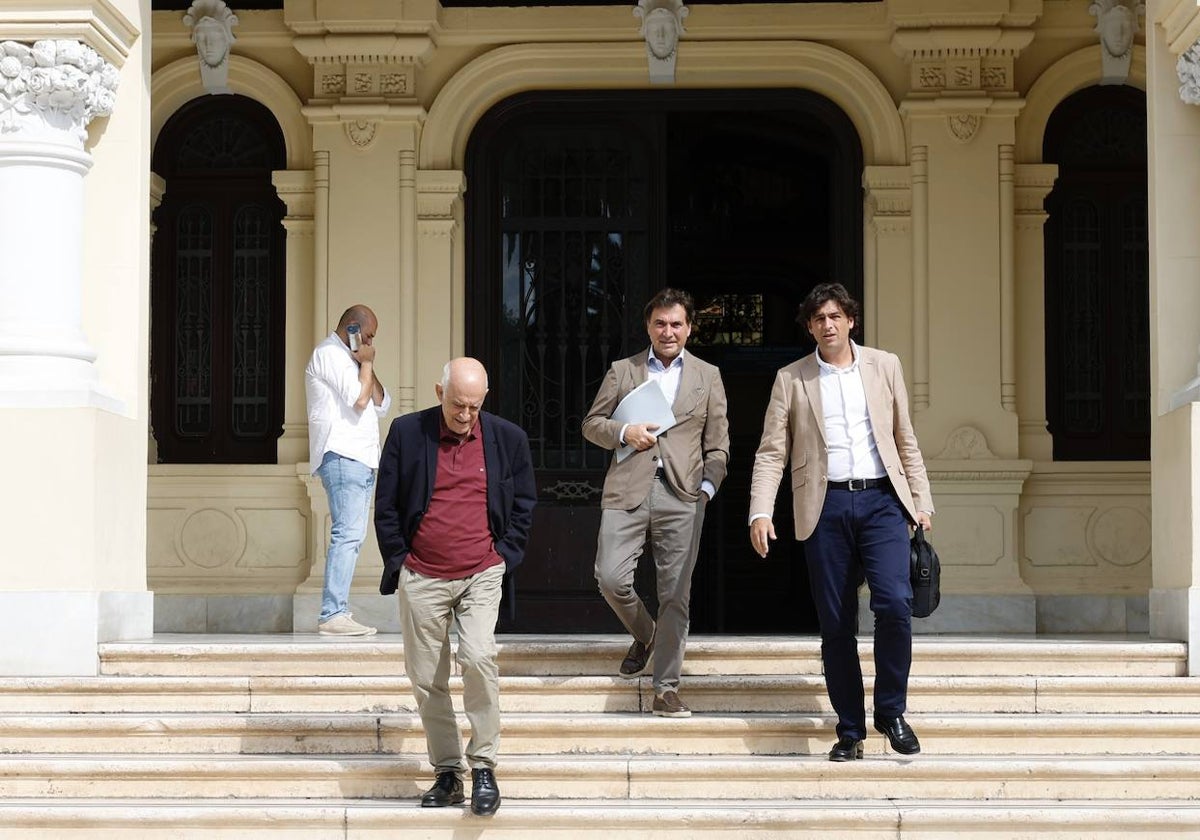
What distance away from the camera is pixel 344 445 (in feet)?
34.3

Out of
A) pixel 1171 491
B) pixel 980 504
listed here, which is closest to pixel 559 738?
pixel 1171 491

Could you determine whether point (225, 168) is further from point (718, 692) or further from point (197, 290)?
point (718, 692)

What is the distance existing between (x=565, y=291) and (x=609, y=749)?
215 inches

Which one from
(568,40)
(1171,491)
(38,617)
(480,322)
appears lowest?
(38,617)

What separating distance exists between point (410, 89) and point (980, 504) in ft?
16.5

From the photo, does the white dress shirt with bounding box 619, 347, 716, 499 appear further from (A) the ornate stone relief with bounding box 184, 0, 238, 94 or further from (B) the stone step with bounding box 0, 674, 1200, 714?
(A) the ornate stone relief with bounding box 184, 0, 238, 94

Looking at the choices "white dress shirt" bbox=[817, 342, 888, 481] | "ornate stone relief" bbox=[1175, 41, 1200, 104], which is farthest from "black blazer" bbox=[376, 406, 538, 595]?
"ornate stone relief" bbox=[1175, 41, 1200, 104]

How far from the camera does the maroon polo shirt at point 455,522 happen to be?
7.63 m

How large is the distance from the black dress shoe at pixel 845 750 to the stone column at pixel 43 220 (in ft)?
13.7

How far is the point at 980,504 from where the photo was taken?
12633 mm

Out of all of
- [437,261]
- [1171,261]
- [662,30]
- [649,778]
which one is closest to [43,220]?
[437,261]

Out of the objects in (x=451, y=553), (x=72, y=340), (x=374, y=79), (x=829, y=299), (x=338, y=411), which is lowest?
(x=451, y=553)

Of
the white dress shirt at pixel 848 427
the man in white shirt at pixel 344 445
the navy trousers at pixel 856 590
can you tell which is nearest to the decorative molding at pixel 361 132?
the man in white shirt at pixel 344 445

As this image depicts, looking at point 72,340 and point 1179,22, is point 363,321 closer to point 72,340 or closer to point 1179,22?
point 72,340
